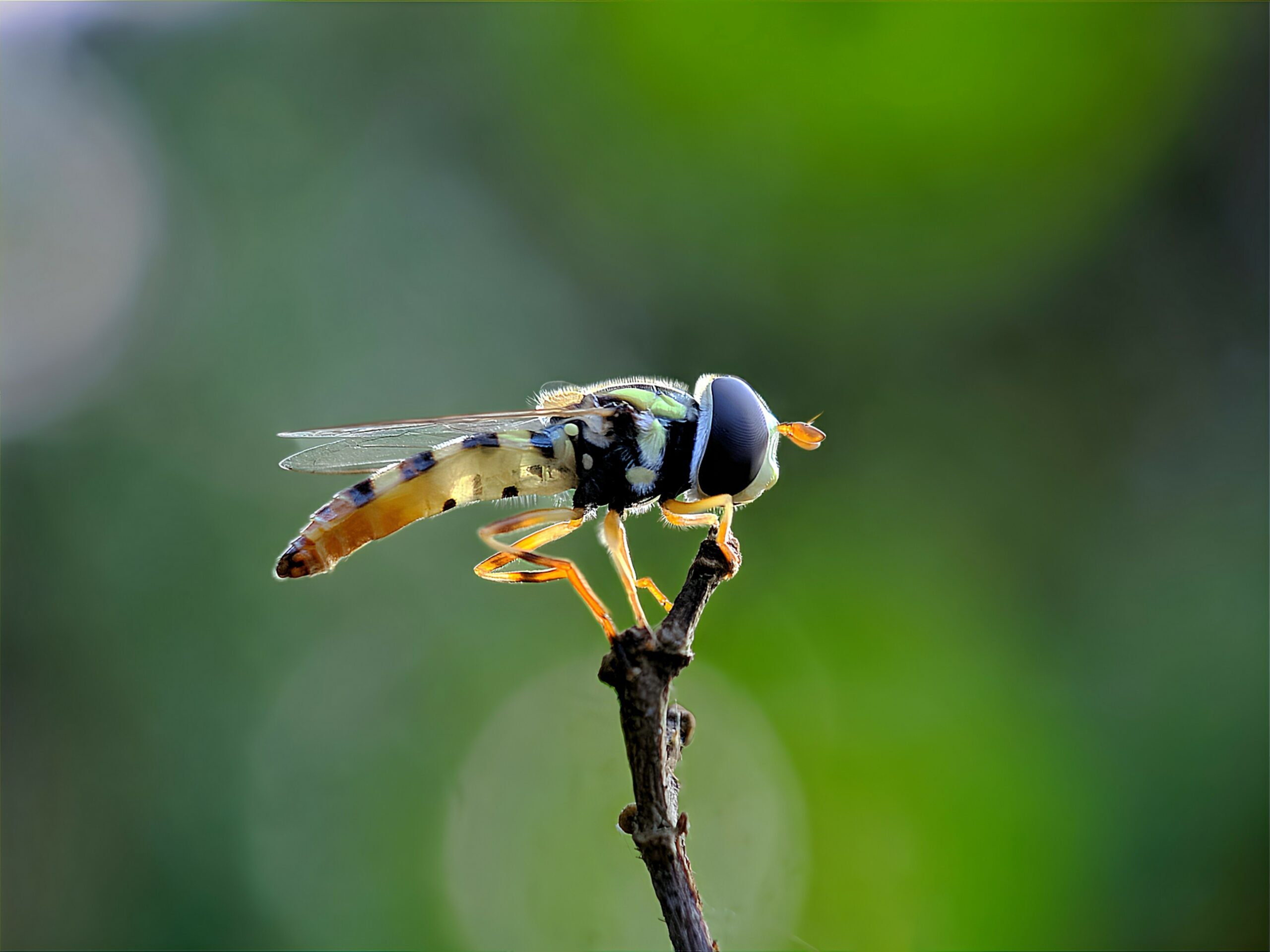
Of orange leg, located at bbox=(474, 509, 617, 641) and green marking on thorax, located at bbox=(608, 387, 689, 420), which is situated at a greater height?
green marking on thorax, located at bbox=(608, 387, 689, 420)

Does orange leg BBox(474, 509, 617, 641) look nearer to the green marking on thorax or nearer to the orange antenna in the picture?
the green marking on thorax

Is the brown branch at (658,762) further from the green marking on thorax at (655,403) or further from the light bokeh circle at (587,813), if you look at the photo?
the light bokeh circle at (587,813)

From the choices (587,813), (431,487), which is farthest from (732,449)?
(587,813)

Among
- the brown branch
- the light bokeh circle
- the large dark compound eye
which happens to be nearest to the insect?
the large dark compound eye

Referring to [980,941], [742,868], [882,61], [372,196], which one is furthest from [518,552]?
[372,196]

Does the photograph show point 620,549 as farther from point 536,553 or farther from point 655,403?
point 655,403

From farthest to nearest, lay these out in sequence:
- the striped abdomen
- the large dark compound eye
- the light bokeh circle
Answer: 1. the light bokeh circle
2. the striped abdomen
3. the large dark compound eye

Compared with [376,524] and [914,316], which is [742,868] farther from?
[914,316]
